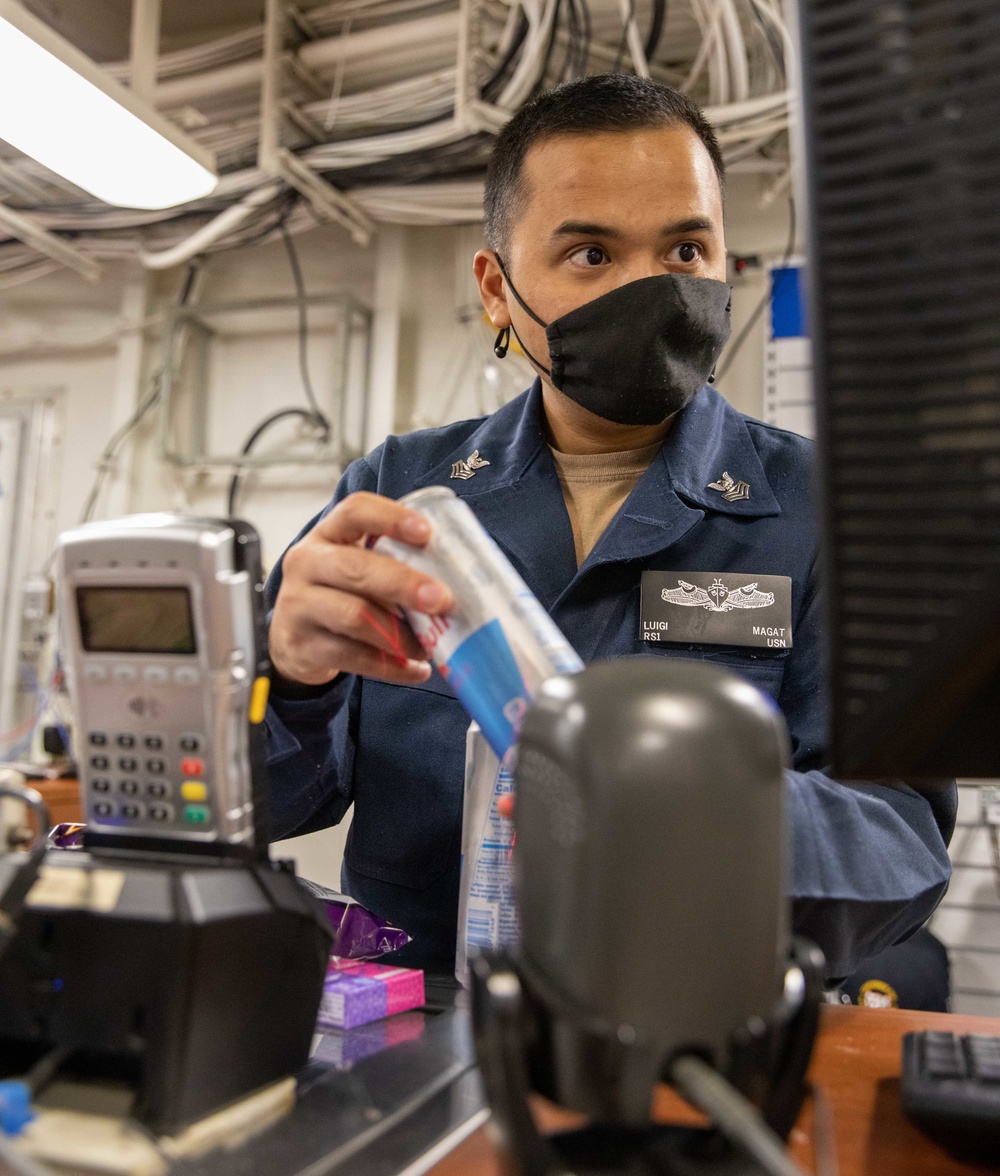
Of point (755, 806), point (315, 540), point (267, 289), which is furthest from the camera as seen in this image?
point (267, 289)

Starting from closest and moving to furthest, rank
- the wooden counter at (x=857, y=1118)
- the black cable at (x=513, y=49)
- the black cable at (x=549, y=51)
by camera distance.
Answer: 1. the wooden counter at (x=857, y=1118)
2. the black cable at (x=549, y=51)
3. the black cable at (x=513, y=49)

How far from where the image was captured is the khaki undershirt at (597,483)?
3.92 ft

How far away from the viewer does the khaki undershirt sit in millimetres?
1193

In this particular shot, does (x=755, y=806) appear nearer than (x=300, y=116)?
Yes

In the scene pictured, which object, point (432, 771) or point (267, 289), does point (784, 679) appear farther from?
point (267, 289)

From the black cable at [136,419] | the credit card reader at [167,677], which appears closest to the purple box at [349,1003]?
the credit card reader at [167,677]

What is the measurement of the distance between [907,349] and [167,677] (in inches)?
14.9

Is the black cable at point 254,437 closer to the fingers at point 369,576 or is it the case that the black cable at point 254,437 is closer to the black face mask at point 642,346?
the black face mask at point 642,346

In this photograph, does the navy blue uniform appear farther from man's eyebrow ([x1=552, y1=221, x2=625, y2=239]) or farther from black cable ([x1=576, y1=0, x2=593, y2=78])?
black cable ([x1=576, y1=0, x2=593, y2=78])

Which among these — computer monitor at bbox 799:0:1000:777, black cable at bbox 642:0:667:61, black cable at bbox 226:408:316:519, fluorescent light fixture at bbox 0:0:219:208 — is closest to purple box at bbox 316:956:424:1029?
computer monitor at bbox 799:0:1000:777

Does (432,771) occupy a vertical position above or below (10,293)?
below

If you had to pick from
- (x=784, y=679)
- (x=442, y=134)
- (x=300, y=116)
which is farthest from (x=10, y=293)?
(x=784, y=679)

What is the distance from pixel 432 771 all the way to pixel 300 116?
2.24m

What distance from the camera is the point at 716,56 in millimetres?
2281
